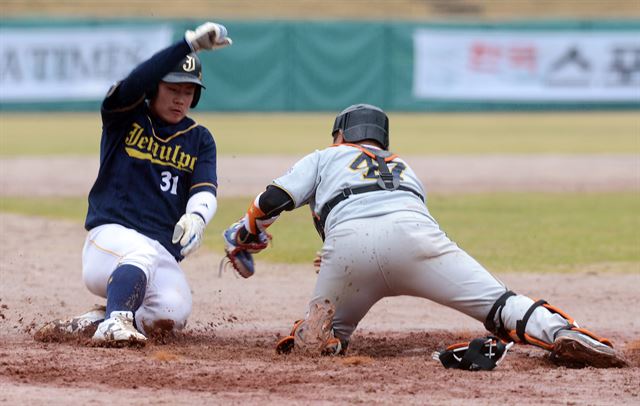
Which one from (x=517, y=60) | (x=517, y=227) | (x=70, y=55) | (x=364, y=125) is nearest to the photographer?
(x=364, y=125)

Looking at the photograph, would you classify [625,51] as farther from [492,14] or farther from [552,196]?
[552,196]

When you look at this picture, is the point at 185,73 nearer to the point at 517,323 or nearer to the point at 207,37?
the point at 207,37

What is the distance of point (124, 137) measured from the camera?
225 inches

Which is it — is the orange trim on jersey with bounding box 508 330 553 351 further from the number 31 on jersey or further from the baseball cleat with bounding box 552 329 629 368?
the number 31 on jersey

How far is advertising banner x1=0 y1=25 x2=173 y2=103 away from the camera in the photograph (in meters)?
26.8

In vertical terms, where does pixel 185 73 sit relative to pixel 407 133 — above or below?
above

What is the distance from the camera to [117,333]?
5051 millimetres

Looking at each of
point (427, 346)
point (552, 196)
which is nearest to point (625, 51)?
point (552, 196)

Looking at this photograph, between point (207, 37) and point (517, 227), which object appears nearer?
point (207, 37)

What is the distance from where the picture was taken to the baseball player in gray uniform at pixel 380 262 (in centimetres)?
489

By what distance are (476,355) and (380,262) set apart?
1.98ft

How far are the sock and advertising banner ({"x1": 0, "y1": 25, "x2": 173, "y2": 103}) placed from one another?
2207 cm

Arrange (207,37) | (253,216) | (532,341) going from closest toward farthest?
1. (532,341)
2. (207,37)
3. (253,216)

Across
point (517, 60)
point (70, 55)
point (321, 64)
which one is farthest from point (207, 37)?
point (517, 60)
